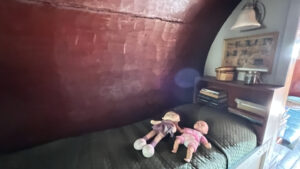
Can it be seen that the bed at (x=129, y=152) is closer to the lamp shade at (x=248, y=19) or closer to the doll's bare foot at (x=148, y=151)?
the doll's bare foot at (x=148, y=151)

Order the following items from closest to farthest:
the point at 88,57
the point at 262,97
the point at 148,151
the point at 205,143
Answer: the point at 148,151 → the point at 205,143 → the point at 88,57 → the point at 262,97

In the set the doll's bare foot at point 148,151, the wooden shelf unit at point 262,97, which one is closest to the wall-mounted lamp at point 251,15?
the wooden shelf unit at point 262,97

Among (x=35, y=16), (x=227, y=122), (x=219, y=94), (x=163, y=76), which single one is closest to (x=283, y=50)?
(x=219, y=94)

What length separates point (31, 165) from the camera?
822 mm

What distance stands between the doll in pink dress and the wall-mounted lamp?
97cm

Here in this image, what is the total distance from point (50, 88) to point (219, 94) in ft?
5.24

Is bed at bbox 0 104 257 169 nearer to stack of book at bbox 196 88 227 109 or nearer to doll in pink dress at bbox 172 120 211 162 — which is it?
doll in pink dress at bbox 172 120 211 162

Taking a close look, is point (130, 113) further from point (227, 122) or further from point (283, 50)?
point (283, 50)

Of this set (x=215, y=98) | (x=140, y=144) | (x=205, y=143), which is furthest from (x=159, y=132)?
(x=215, y=98)

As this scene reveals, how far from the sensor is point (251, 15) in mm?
1192

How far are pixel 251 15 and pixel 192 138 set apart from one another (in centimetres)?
119

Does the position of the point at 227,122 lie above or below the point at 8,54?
below

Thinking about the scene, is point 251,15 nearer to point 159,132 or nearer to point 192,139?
point 192,139

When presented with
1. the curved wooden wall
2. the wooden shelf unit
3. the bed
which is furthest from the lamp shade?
the bed
